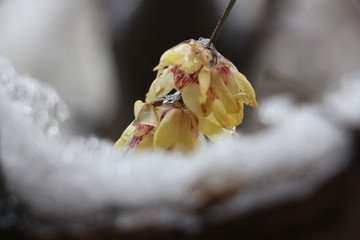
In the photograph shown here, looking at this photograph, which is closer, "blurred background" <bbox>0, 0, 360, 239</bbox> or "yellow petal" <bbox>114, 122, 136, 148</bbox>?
"yellow petal" <bbox>114, 122, 136, 148</bbox>

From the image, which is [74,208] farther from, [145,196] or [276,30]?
[276,30]

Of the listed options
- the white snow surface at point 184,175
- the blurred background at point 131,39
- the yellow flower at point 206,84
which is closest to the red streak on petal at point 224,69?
the yellow flower at point 206,84

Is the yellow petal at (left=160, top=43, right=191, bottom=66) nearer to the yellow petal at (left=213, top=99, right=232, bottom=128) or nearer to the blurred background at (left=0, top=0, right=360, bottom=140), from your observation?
the yellow petal at (left=213, top=99, right=232, bottom=128)

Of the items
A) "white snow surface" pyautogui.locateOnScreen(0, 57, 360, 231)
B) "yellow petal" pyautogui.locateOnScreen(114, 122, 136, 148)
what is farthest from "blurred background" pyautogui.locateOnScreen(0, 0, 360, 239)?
"white snow surface" pyautogui.locateOnScreen(0, 57, 360, 231)

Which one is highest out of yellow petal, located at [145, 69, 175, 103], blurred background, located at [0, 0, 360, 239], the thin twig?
blurred background, located at [0, 0, 360, 239]

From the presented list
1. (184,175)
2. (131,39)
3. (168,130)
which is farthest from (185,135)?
(131,39)

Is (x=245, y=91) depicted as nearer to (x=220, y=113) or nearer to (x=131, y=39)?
(x=220, y=113)

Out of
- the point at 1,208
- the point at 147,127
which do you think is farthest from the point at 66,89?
the point at 1,208
